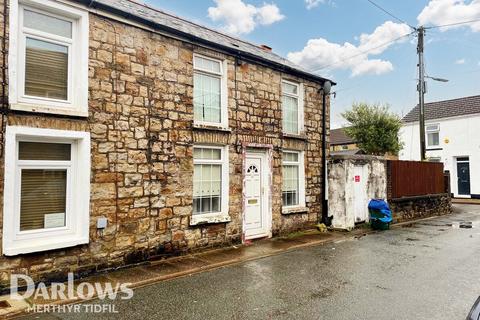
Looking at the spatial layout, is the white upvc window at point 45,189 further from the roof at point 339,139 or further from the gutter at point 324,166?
the roof at point 339,139

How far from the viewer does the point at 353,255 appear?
7.92 m

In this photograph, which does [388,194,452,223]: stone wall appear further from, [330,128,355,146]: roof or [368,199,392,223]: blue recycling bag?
[330,128,355,146]: roof

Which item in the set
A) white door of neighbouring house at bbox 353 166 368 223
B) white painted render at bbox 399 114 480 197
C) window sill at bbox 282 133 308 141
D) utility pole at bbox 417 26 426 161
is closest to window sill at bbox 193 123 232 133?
window sill at bbox 282 133 308 141

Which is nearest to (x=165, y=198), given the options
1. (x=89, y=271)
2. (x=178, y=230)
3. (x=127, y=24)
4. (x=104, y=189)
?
(x=178, y=230)

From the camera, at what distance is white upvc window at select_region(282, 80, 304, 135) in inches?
415

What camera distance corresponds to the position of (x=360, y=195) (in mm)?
11680

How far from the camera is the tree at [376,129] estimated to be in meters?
21.4

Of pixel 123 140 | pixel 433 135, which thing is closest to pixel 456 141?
pixel 433 135

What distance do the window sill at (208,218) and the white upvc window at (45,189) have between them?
240cm

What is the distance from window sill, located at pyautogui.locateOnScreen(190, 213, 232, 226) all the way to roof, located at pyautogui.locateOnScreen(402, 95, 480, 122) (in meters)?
20.7

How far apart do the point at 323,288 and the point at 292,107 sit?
643 centimetres

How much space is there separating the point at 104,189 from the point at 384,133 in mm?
19172

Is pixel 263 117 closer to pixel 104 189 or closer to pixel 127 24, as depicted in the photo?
pixel 127 24

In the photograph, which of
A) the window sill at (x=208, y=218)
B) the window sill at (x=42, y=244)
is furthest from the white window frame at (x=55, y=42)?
the window sill at (x=208, y=218)
